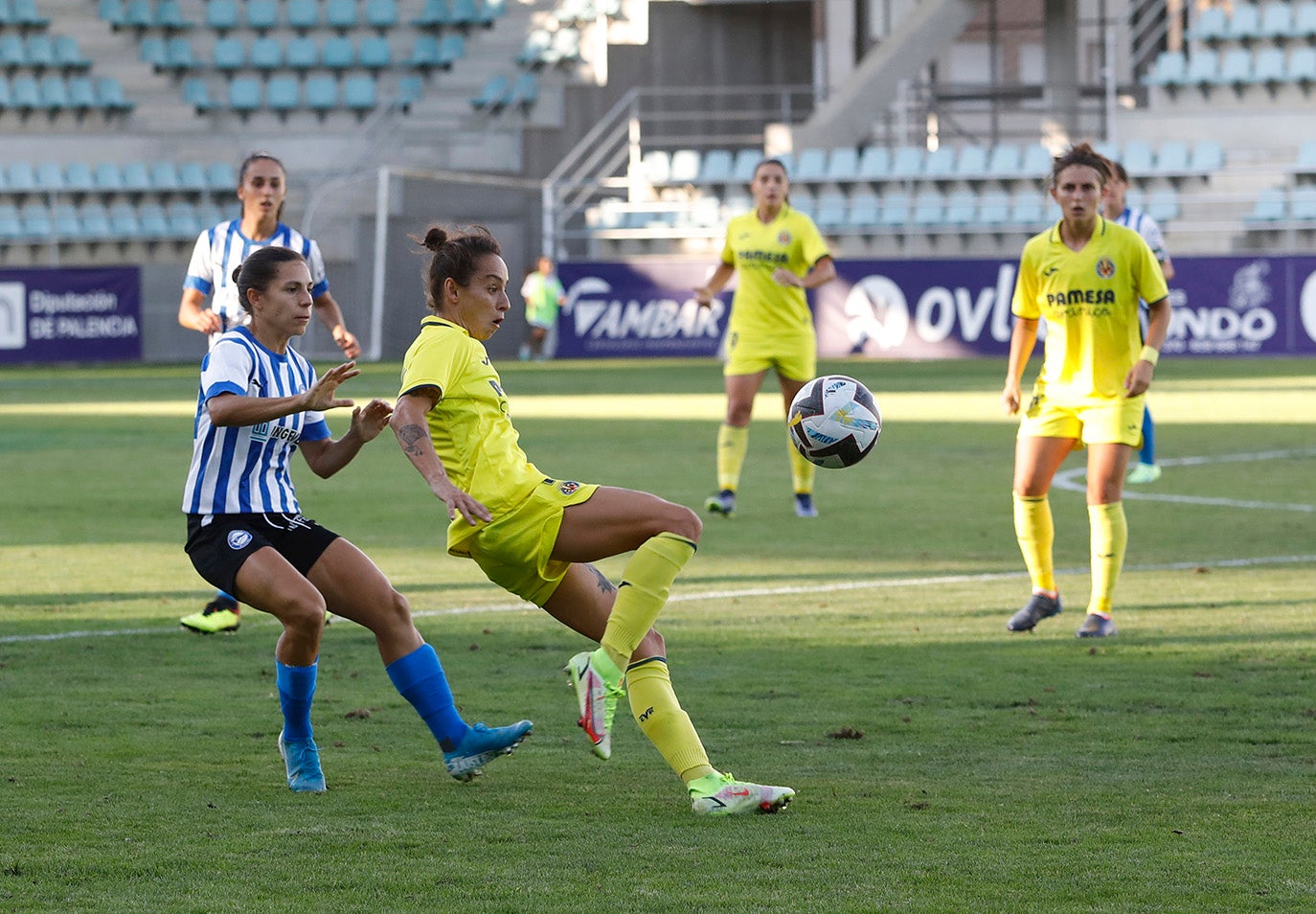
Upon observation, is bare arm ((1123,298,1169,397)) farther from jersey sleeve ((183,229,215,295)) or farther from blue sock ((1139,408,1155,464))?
blue sock ((1139,408,1155,464))

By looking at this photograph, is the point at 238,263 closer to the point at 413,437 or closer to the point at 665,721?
the point at 413,437

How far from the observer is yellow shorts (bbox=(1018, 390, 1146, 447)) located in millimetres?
7637

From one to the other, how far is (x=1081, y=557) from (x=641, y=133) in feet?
92.5

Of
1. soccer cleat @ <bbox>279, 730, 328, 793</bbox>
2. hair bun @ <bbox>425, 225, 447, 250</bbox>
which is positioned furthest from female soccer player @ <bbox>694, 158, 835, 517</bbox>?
soccer cleat @ <bbox>279, 730, 328, 793</bbox>

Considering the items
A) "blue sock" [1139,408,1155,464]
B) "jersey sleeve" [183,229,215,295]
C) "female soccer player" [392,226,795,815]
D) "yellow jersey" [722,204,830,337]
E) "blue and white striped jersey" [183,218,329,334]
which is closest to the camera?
"female soccer player" [392,226,795,815]

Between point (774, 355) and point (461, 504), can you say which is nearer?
point (461, 504)

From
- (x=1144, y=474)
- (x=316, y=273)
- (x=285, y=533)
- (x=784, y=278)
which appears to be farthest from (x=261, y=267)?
(x=1144, y=474)

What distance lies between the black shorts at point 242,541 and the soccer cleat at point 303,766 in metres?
0.45

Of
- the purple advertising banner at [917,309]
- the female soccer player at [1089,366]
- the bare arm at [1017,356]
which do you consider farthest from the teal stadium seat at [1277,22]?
the female soccer player at [1089,366]

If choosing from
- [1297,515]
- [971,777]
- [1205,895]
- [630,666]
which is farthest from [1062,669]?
[1297,515]

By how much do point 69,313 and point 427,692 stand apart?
28.2m

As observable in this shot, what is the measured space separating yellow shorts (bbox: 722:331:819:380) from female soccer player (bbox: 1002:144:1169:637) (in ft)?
13.8

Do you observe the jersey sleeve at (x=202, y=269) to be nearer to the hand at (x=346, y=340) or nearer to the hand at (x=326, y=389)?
the hand at (x=346, y=340)

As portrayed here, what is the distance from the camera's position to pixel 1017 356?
8.05 meters
